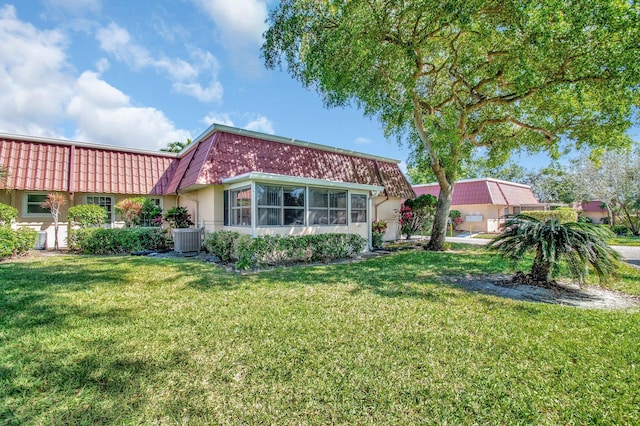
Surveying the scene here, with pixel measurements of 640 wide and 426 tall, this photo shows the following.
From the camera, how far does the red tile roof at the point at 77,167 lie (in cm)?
1044

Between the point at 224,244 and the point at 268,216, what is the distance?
164cm

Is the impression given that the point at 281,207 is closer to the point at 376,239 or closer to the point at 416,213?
the point at 376,239

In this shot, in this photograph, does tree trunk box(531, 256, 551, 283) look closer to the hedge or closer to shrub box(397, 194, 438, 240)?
the hedge

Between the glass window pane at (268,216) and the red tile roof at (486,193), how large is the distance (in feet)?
56.4

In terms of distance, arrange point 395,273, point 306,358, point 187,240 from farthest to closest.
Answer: point 187,240 < point 395,273 < point 306,358

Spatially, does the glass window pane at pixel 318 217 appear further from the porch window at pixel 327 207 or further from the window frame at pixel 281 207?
the window frame at pixel 281 207

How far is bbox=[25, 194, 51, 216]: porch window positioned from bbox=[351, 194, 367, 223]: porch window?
11.9 meters

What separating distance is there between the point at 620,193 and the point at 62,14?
33.0 meters

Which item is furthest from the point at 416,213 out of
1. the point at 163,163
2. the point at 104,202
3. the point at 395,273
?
the point at 104,202

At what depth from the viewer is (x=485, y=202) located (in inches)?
886

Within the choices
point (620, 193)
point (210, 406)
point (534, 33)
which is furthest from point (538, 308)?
point (620, 193)

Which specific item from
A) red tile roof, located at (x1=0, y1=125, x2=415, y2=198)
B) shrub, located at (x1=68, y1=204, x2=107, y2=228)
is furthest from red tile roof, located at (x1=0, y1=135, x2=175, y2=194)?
shrub, located at (x1=68, y1=204, x2=107, y2=228)

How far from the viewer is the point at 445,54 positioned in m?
11.3

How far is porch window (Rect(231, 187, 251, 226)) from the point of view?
888 cm
